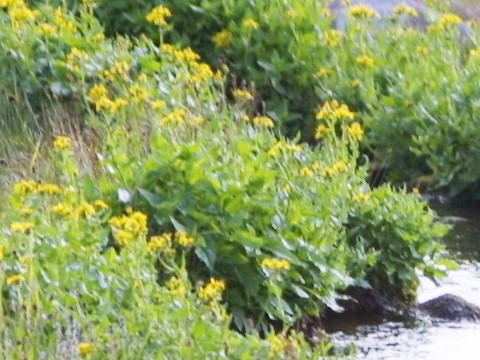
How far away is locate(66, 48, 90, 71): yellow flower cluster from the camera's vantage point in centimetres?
736

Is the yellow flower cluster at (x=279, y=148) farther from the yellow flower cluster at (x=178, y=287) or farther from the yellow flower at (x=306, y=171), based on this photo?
the yellow flower cluster at (x=178, y=287)

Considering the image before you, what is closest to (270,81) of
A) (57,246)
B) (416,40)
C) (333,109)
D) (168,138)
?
(416,40)

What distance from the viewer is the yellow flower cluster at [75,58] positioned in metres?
7.36

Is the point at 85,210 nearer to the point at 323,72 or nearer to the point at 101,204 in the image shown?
the point at 101,204

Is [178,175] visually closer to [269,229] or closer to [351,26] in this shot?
[269,229]

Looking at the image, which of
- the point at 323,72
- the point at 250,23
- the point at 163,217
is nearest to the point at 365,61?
the point at 323,72

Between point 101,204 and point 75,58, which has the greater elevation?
point 101,204

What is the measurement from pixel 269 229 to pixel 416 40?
3.78 m

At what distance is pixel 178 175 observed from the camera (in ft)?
18.6

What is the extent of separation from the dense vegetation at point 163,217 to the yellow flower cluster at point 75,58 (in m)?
0.01

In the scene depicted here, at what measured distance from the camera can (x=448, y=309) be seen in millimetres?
6508

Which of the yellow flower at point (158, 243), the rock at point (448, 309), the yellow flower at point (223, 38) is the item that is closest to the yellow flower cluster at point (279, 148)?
the rock at point (448, 309)

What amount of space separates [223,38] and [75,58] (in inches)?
72.5

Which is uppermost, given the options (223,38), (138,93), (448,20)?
(448,20)
